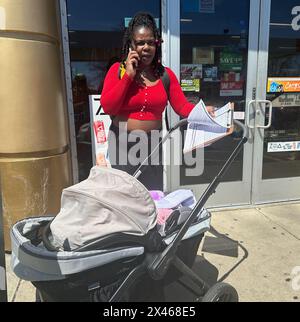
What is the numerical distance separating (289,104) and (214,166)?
1.19 m

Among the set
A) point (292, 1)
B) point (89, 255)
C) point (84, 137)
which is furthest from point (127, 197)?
point (292, 1)

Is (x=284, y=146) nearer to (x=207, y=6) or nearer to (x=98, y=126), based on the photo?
(x=207, y=6)

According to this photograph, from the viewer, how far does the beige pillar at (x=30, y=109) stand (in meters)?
2.80

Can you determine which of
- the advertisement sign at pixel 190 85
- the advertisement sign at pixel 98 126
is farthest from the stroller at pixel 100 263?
the advertisement sign at pixel 190 85

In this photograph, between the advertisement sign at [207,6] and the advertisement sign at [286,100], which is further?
the advertisement sign at [286,100]

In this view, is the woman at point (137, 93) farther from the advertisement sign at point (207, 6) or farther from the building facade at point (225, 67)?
the advertisement sign at point (207, 6)

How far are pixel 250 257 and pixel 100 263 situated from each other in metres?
1.90

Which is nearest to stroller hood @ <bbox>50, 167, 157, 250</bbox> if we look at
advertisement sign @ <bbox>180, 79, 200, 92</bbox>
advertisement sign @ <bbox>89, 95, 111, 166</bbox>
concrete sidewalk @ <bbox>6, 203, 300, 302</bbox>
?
concrete sidewalk @ <bbox>6, 203, 300, 302</bbox>

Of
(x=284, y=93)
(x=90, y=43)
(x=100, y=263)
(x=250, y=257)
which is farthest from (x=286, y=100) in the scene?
(x=100, y=263)

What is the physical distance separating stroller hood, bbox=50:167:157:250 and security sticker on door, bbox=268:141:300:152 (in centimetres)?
290

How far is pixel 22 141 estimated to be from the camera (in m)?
2.96

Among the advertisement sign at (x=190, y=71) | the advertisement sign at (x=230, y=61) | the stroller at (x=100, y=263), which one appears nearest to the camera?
the stroller at (x=100, y=263)

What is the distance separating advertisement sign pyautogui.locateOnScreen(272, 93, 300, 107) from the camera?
13.7ft

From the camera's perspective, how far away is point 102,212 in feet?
5.58
